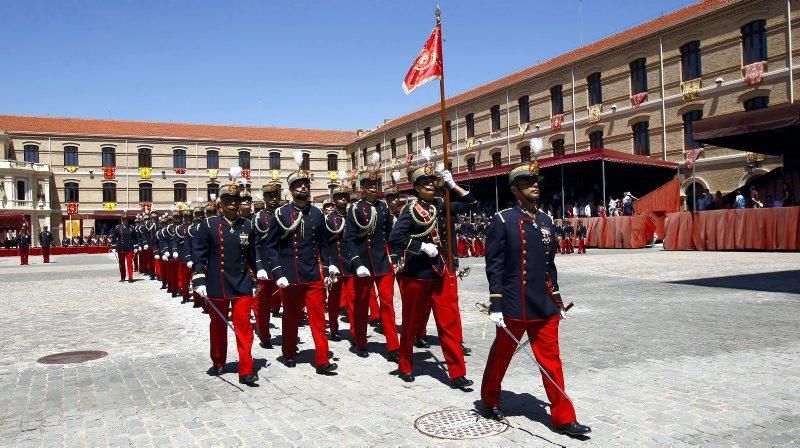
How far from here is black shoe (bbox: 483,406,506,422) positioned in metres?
4.59

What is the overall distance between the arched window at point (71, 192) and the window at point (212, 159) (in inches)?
438

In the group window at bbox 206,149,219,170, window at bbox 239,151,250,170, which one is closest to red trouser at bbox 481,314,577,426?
window at bbox 206,149,219,170

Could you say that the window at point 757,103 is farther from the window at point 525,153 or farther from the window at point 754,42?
the window at point 525,153

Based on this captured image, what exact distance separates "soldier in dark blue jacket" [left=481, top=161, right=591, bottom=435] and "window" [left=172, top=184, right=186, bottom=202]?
5430 cm

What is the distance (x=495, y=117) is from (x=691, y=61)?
13881 millimetres

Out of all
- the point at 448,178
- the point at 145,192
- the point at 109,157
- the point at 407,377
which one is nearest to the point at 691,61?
the point at 448,178

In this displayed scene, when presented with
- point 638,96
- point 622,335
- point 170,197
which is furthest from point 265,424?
point 170,197

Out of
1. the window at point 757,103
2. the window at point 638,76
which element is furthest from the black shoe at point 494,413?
the window at point 638,76

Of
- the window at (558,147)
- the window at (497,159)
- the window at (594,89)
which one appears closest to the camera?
the window at (594,89)

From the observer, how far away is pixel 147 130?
54.6 metres

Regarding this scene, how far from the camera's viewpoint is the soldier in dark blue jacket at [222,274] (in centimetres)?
626

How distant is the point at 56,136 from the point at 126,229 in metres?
39.2

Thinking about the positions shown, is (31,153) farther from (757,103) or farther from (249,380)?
(249,380)

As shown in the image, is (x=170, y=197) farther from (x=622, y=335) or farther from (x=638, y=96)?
(x=622, y=335)
